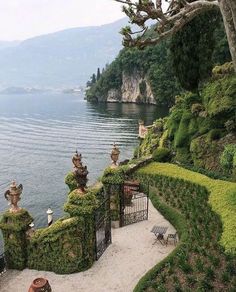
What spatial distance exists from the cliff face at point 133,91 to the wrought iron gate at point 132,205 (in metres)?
92.3

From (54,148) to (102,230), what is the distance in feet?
147

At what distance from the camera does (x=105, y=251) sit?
55.3 feet

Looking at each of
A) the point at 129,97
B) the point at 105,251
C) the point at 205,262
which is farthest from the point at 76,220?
the point at 129,97

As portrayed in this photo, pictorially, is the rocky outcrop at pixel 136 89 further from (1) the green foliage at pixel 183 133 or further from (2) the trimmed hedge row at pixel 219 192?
(2) the trimmed hedge row at pixel 219 192

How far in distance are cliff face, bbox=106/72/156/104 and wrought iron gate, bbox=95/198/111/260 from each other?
98.3 metres

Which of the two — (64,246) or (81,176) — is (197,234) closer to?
(81,176)

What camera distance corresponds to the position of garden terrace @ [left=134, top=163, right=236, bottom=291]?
41.5 feet

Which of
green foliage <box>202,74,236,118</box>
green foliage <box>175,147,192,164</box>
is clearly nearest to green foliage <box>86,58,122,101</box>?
green foliage <box>175,147,192,164</box>

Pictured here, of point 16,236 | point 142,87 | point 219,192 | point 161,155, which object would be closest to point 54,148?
point 161,155

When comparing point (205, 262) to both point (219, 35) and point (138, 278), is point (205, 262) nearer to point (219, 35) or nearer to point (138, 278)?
point (138, 278)

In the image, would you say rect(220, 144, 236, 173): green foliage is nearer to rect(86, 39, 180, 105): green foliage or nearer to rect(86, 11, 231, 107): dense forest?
rect(86, 11, 231, 107): dense forest

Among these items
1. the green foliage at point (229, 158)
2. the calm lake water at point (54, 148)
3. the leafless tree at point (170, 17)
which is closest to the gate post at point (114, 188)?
the green foliage at point (229, 158)

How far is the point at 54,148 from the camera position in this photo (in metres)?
61.6

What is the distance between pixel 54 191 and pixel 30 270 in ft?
78.5
